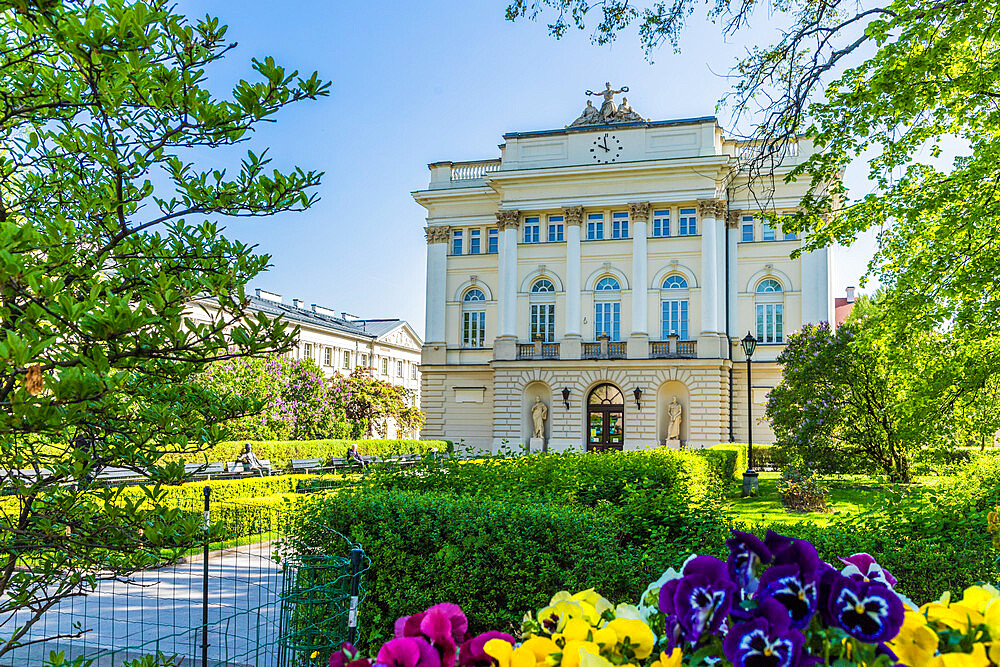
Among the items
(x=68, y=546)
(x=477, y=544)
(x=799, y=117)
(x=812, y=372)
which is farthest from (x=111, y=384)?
(x=812, y=372)

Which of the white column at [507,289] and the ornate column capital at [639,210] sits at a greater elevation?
the ornate column capital at [639,210]

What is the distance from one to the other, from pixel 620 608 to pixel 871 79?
32.6ft

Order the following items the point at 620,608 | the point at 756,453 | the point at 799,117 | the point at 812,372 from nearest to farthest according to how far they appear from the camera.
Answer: the point at 620,608
the point at 799,117
the point at 812,372
the point at 756,453

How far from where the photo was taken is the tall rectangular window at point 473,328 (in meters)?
40.1

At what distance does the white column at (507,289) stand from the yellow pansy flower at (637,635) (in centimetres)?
3644

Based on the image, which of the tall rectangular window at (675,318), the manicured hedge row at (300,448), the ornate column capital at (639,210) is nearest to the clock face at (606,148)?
the ornate column capital at (639,210)

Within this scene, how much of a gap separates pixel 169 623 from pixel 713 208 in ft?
108

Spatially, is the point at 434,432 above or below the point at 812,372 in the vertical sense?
below

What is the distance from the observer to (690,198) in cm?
3681

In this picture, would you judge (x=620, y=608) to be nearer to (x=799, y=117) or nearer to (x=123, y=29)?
(x=123, y=29)

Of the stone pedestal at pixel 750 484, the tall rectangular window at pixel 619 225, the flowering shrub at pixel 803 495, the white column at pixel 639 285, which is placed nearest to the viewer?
the flowering shrub at pixel 803 495

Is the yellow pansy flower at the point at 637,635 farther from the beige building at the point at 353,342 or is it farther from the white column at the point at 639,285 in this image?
the beige building at the point at 353,342

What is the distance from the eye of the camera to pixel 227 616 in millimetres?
8648

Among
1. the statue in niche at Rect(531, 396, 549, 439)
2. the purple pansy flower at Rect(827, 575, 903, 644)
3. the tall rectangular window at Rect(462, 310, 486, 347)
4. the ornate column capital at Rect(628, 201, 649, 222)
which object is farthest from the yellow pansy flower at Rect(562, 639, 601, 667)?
the tall rectangular window at Rect(462, 310, 486, 347)
